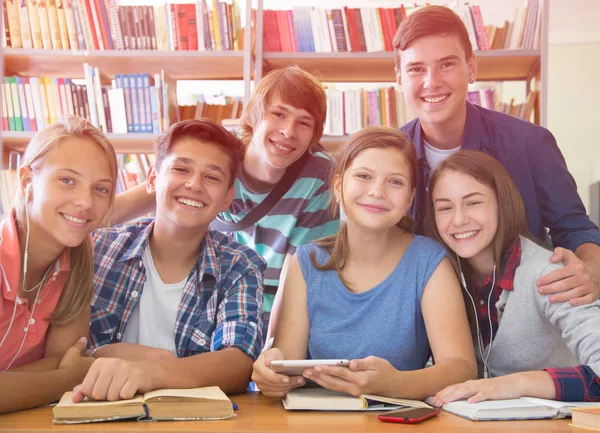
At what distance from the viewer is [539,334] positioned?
5.15 ft

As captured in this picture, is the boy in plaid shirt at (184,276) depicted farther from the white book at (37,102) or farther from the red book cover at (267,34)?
the white book at (37,102)

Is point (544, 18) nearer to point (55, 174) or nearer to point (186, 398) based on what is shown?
point (55, 174)

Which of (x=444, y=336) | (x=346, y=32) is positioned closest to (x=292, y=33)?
(x=346, y=32)

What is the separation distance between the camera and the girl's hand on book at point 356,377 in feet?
4.01

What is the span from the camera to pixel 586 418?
1.05 meters

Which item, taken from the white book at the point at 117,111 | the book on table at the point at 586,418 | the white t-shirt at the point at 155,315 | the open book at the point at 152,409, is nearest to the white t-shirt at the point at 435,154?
the white t-shirt at the point at 155,315

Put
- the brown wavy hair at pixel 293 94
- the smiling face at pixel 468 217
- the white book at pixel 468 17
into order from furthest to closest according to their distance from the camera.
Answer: the white book at pixel 468 17 → the brown wavy hair at pixel 293 94 → the smiling face at pixel 468 217

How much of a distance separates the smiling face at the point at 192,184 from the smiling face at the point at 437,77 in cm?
69

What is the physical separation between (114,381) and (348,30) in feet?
8.92

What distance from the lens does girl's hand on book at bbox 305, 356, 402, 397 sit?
4.01 feet

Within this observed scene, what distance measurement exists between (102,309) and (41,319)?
18 cm

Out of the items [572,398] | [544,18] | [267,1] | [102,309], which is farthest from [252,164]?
[267,1]

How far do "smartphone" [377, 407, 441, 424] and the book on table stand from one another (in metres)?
0.23

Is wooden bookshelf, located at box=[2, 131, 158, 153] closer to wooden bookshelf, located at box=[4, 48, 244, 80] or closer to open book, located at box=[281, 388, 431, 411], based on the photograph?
wooden bookshelf, located at box=[4, 48, 244, 80]
